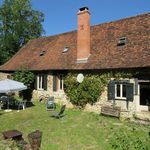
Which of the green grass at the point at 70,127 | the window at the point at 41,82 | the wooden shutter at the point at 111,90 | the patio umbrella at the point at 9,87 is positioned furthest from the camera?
the window at the point at 41,82

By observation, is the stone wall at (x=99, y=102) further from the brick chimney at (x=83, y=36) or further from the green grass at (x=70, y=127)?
the brick chimney at (x=83, y=36)

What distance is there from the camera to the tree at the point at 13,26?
41844 mm

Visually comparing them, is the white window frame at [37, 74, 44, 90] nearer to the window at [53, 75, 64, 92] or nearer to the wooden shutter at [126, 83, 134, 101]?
the window at [53, 75, 64, 92]

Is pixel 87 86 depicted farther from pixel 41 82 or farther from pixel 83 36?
pixel 41 82

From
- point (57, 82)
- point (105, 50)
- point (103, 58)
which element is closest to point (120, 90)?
point (103, 58)

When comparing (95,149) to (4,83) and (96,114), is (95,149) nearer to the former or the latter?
(96,114)

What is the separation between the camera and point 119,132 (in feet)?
44.6

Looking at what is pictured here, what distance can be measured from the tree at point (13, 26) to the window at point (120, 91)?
91.5 feet

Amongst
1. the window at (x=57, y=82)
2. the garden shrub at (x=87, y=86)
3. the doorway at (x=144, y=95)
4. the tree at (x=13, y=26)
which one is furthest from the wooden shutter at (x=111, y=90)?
the tree at (x=13, y=26)

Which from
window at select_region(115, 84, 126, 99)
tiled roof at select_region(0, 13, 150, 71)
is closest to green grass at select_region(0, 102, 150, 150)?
window at select_region(115, 84, 126, 99)

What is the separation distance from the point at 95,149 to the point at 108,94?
682 cm

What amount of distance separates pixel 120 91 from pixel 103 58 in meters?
3.22

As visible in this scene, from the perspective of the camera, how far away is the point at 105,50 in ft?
65.4

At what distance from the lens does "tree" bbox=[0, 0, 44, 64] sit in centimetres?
4184
